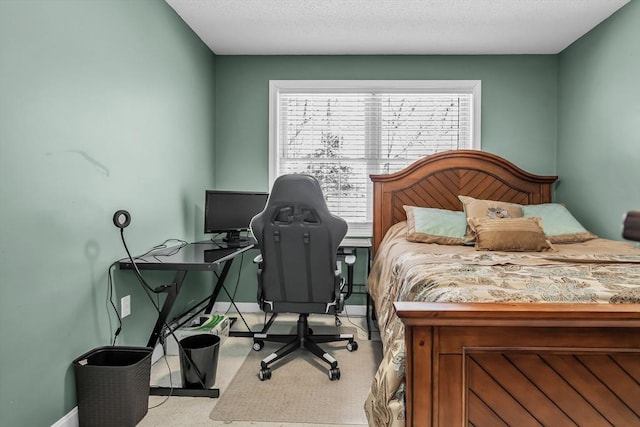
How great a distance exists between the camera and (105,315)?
207 cm

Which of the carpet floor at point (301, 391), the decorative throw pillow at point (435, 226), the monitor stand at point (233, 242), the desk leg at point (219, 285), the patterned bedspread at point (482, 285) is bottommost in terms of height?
the carpet floor at point (301, 391)

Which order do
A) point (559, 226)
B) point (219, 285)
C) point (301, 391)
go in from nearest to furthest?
point (301, 391), point (559, 226), point (219, 285)

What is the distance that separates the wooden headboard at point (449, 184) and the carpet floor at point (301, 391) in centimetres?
122

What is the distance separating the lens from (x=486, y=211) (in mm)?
3000

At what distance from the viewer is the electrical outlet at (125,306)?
2.22 m

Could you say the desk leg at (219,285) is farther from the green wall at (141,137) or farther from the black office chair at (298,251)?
the black office chair at (298,251)

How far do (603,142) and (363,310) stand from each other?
2374 millimetres

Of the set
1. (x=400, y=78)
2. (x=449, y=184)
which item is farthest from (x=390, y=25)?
(x=449, y=184)

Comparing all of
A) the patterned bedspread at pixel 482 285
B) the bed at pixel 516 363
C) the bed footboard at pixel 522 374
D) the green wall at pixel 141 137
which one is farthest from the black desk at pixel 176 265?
the bed footboard at pixel 522 374

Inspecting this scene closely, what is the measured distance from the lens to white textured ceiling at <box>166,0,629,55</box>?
9.03ft

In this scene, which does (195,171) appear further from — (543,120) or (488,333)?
(543,120)

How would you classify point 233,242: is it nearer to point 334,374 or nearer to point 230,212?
point 230,212

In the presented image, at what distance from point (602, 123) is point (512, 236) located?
1268mm

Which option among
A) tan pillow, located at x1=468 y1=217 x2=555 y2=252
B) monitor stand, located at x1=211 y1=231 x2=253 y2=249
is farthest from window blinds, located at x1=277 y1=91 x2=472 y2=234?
tan pillow, located at x1=468 y1=217 x2=555 y2=252
